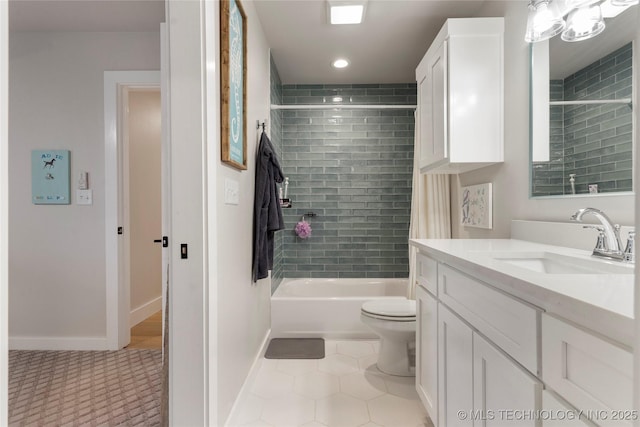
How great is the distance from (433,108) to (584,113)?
2.98 feet

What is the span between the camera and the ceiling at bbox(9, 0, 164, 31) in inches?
88.7

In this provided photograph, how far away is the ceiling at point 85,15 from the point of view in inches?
88.7

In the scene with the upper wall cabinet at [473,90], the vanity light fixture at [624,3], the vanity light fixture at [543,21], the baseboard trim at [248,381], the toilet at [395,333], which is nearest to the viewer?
the vanity light fixture at [624,3]

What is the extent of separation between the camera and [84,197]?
2.65 m

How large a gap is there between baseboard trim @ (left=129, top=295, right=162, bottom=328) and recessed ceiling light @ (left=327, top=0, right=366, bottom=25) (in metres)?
3.00

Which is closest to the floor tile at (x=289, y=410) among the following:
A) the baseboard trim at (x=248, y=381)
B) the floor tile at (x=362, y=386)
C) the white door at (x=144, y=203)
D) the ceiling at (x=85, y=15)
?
the baseboard trim at (x=248, y=381)

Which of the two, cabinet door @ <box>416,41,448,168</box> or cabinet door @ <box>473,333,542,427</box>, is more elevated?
cabinet door @ <box>416,41,448,168</box>

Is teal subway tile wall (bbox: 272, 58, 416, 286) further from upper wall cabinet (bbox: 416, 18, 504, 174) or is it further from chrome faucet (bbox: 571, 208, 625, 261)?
chrome faucet (bbox: 571, 208, 625, 261)

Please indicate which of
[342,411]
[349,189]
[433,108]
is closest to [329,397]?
[342,411]

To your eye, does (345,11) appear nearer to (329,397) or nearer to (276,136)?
(276,136)

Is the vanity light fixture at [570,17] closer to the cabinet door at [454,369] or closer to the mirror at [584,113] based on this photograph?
the mirror at [584,113]

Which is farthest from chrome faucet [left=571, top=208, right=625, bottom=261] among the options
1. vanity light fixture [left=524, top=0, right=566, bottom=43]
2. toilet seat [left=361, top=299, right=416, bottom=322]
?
toilet seat [left=361, top=299, right=416, bottom=322]

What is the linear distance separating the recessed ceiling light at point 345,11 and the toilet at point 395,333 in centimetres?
196

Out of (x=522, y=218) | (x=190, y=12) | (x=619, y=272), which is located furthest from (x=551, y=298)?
(x=190, y=12)
